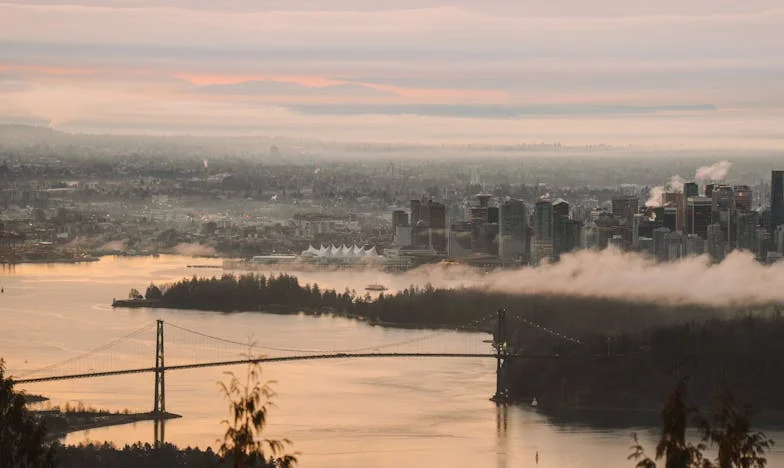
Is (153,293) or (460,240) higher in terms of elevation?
(460,240)

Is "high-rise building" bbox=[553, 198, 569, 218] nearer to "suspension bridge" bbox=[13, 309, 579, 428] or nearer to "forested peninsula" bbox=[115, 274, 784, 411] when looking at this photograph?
"forested peninsula" bbox=[115, 274, 784, 411]

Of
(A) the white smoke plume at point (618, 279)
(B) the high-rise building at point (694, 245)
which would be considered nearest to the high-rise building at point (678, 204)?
(B) the high-rise building at point (694, 245)

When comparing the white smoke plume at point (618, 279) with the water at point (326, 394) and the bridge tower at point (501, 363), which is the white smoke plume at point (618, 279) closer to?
the water at point (326, 394)

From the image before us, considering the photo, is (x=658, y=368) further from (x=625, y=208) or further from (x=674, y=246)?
(x=625, y=208)

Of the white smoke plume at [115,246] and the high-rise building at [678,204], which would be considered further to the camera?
the white smoke plume at [115,246]

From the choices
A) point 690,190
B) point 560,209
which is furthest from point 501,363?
point 560,209

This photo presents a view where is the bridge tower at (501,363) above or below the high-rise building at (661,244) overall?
below

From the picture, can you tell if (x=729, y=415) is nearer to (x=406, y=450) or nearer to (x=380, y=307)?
(x=406, y=450)
